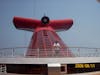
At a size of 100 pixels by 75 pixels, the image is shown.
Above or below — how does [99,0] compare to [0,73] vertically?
above

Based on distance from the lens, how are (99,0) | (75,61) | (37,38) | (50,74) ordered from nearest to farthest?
(50,74) < (75,61) < (99,0) < (37,38)

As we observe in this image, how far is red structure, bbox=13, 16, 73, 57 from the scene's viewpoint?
46.5 ft

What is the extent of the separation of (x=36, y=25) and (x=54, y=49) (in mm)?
4243

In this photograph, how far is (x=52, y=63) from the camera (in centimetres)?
1232

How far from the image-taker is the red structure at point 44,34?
558 inches

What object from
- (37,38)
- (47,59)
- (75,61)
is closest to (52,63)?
(47,59)

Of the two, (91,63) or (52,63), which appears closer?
(52,63)

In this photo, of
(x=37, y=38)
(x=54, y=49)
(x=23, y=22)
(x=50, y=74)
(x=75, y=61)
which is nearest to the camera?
(x=50, y=74)

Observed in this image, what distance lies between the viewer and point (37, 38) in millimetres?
15859

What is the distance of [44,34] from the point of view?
16062mm

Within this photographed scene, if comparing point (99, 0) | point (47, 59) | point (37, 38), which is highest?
point (99, 0)

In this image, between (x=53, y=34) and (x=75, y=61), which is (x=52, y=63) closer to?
(x=75, y=61)

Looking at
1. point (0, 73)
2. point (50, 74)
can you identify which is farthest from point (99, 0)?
point (0, 73)

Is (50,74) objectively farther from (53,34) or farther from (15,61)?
(53,34)
